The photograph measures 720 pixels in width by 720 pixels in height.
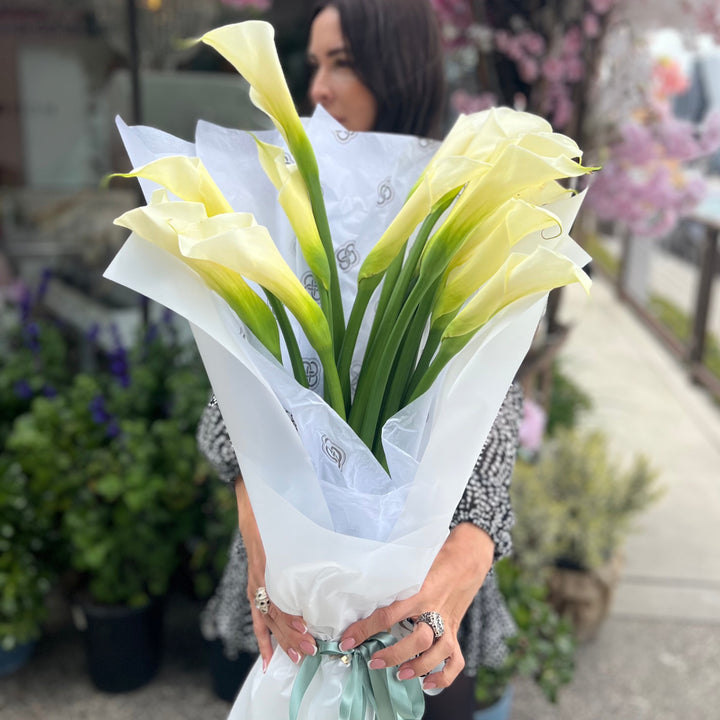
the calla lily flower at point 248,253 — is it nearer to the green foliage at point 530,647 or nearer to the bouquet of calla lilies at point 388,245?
the bouquet of calla lilies at point 388,245

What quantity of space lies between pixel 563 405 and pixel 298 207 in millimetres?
3530

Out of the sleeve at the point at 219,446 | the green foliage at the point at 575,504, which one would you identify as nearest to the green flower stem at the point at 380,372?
the sleeve at the point at 219,446

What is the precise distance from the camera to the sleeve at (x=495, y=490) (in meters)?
1.21

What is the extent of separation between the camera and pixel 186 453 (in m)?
2.29

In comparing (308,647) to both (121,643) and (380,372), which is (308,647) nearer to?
(380,372)

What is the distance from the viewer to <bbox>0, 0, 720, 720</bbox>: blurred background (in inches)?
90.6

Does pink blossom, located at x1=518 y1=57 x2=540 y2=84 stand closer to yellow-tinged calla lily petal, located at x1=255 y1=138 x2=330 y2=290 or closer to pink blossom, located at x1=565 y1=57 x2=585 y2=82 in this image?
pink blossom, located at x1=565 y1=57 x2=585 y2=82

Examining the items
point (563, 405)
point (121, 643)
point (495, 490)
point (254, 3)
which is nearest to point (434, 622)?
point (495, 490)

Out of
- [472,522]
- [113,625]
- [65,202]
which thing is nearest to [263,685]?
[472,522]

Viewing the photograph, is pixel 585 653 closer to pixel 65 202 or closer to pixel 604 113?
pixel 604 113

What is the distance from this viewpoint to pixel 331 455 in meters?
0.97

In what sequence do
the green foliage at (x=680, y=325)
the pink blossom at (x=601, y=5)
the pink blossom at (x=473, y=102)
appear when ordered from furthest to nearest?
the green foliage at (x=680, y=325) → the pink blossom at (x=473, y=102) → the pink blossom at (x=601, y=5)

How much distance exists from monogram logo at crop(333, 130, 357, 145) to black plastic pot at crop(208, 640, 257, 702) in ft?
5.38

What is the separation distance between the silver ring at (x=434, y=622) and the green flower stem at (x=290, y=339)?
1.05ft
